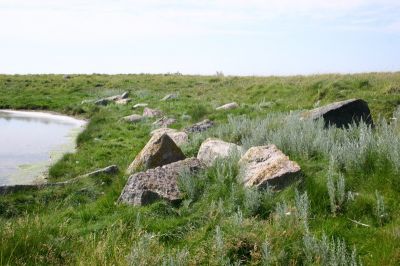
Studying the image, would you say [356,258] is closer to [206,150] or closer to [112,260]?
[112,260]

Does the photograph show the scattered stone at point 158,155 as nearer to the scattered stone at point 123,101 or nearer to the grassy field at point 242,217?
the grassy field at point 242,217

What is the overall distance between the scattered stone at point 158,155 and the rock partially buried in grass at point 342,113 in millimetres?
3915

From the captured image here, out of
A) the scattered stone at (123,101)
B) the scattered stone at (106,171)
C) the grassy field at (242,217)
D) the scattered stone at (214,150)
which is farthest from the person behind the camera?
the scattered stone at (123,101)

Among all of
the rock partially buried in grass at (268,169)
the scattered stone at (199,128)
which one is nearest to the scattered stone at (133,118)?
the scattered stone at (199,128)

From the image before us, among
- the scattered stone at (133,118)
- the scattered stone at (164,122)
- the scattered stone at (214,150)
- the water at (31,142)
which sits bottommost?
the water at (31,142)

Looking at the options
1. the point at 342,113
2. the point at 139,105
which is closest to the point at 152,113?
the point at 139,105

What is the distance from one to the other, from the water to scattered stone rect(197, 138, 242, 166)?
4875 millimetres

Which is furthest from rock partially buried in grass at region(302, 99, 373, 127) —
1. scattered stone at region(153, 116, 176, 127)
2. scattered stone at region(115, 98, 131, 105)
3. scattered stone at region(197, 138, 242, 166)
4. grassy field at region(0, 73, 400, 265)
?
Answer: scattered stone at region(115, 98, 131, 105)

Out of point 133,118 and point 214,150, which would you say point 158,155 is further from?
point 133,118

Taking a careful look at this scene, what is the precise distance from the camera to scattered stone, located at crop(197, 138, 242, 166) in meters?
9.23

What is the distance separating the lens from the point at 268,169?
7.48m

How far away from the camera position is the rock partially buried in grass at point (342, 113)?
12000 millimetres

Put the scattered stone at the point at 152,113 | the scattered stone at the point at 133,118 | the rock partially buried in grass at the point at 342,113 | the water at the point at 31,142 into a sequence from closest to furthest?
the rock partially buried in grass at the point at 342,113 → the water at the point at 31,142 → the scattered stone at the point at 133,118 → the scattered stone at the point at 152,113

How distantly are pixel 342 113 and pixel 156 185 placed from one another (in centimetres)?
616
